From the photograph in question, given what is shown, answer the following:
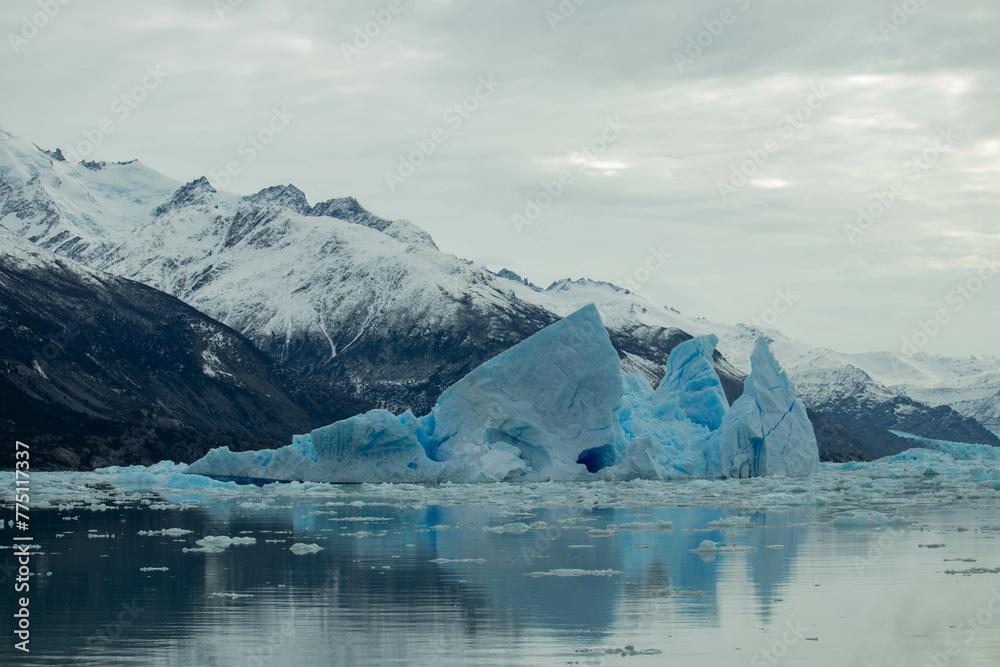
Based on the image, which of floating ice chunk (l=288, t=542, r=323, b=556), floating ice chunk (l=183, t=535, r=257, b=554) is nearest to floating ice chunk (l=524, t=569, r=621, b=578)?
floating ice chunk (l=288, t=542, r=323, b=556)

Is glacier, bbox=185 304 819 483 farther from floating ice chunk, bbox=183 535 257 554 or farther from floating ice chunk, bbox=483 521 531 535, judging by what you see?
floating ice chunk, bbox=183 535 257 554

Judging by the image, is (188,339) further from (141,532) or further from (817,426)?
(141,532)

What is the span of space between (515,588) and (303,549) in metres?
5.21

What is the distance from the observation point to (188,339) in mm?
98500

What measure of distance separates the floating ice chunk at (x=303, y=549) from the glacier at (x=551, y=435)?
19.7m

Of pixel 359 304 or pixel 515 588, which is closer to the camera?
pixel 515 588

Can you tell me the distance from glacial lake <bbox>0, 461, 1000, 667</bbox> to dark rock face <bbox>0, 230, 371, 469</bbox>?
→ 37331 mm

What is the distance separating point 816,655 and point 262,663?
5.23 meters

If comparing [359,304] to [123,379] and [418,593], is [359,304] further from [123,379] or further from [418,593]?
[418,593]

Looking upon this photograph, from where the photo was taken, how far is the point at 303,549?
17531 millimetres

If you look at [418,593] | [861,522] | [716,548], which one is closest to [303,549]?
[418,593]

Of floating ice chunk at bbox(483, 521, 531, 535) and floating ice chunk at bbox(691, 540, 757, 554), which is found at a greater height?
floating ice chunk at bbox(483, 521, 531, 535)

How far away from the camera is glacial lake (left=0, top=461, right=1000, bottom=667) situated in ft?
33.7

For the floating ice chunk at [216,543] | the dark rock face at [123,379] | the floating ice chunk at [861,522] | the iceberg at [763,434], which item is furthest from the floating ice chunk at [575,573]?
the dark rock face at [123,379]
